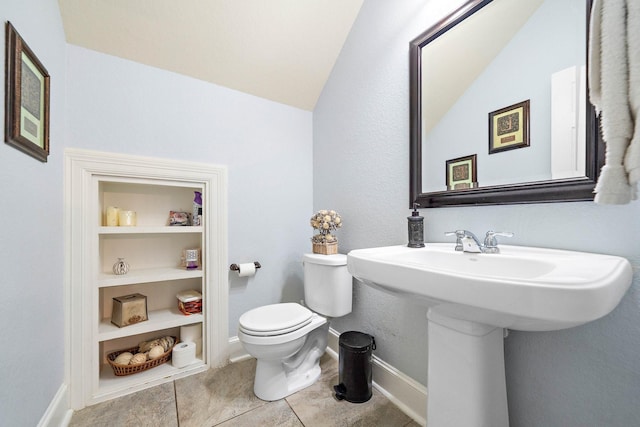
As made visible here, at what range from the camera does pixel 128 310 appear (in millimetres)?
1487

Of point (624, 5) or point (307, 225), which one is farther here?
point (307, 225)

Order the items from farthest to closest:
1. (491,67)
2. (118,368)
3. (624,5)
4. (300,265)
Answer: (300,265), (118,368), (491,67), (624,5)

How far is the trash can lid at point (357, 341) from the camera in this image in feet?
4.39

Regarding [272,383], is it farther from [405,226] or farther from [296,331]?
[405,226]

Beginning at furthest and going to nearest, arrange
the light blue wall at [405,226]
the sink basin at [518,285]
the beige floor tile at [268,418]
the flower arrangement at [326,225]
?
the flower arrangement at [326,225] < the beige floor tile at [268,418] < the light blue wall at [405,226] < the sink basin at [518,285]

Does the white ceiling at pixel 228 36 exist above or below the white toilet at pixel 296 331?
above

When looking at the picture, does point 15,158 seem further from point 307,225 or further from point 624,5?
point 624,5

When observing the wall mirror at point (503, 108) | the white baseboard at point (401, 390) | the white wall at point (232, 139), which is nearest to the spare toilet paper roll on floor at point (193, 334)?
the white wall at point (232, 139)

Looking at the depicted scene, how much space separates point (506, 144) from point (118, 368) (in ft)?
7.48

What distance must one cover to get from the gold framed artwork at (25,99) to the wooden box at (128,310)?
870 millimetres


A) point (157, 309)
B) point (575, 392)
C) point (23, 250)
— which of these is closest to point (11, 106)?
point (23, 250)

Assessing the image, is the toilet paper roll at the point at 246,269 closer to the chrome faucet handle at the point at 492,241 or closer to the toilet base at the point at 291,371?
the toilet base at the point at 291,371

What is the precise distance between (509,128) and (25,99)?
6.05ft

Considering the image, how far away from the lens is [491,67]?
3.42 feet
